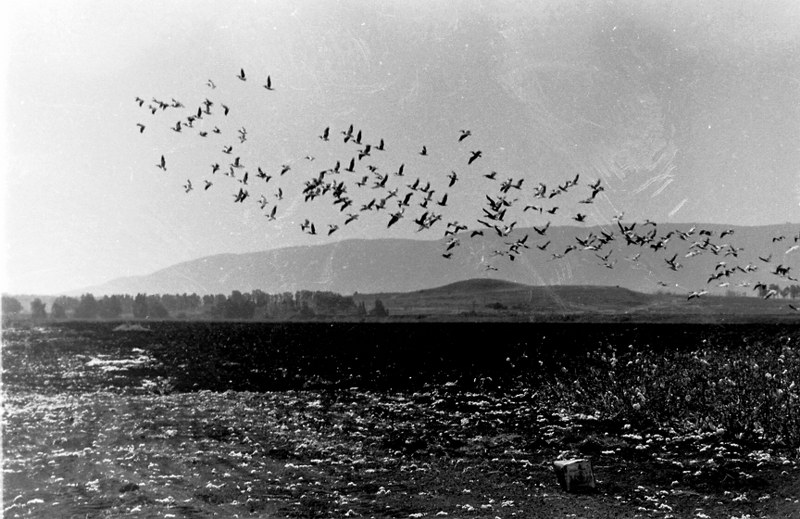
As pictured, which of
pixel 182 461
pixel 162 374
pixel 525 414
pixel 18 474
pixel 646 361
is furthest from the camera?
pixel 162 374

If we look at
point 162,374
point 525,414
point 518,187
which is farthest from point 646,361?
point 162,374

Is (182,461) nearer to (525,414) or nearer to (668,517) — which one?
(668,517)

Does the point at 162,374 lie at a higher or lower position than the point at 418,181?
lower

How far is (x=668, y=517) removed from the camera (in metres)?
18.0

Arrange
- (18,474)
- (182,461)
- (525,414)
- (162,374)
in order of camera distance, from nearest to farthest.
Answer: (18,474)
(182,461)
(525,414)
(162,374)

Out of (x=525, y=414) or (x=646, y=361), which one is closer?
(x=525, y=414)

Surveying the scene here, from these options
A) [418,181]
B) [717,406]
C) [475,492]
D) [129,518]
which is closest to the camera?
[129,518]

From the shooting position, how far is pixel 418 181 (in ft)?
90.9

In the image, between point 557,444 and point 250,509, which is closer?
point 250,509

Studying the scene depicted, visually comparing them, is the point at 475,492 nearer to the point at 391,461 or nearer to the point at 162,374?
the point at 391,461

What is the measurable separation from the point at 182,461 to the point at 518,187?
16.7m

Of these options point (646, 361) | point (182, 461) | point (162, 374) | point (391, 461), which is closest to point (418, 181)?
point (391, 461)

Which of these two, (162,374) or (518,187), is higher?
(518,187)

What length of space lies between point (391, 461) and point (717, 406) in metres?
15.3
